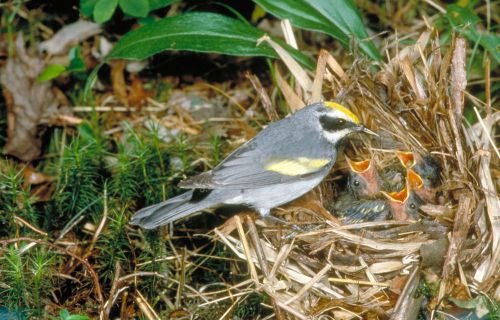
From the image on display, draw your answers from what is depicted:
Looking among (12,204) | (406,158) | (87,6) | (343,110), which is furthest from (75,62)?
(406,158)

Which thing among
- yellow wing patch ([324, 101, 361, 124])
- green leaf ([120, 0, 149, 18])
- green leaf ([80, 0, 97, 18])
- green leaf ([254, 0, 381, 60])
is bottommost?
yellow wing patch ([324, 101, 361, 124])

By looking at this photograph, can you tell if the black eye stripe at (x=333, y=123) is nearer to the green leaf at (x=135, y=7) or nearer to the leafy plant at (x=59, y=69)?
the green leaf at (x=135, y=7)

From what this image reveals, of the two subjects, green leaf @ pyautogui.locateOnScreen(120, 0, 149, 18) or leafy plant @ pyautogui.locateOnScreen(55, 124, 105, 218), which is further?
green leaf @ pyautogui.locateOnScreen(120, 0, 149, 18)

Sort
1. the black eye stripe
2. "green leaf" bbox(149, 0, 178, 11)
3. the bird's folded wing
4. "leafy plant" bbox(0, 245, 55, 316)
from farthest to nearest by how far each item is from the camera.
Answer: "green leaf" bbox(149, 0, 178, 11) → the black eye stripe → the bird's folded wing → "leafy plant" bbox(0, 245, 55, 316)

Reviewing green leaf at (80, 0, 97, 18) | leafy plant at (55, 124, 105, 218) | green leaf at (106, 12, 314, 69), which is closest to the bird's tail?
leafy plant at (55, 124, 105, 218)

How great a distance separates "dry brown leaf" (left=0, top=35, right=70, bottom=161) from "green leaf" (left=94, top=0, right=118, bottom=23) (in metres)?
0.74

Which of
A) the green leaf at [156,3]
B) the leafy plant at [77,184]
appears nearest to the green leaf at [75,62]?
the green leaf at [156,3]

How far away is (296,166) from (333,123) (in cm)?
31

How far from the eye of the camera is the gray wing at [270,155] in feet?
11.8

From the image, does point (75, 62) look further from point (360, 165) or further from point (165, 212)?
point (360, 165)

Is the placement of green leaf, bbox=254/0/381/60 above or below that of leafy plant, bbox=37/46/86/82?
above

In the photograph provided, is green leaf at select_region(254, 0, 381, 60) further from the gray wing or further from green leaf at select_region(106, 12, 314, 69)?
the gray wing

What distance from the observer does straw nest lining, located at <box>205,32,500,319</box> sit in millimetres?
3232

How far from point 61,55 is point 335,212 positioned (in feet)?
8.04
